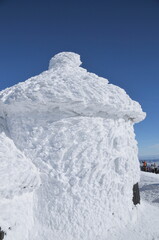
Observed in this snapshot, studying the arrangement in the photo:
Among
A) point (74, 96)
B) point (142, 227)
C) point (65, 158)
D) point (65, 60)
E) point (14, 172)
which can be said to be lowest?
point (142, 227)

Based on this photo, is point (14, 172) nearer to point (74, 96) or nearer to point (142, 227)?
point (74, 96)

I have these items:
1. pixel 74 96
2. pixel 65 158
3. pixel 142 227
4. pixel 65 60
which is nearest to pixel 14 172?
pixel 65 158

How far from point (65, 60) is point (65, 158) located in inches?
108

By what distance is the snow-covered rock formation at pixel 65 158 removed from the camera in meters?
3.53

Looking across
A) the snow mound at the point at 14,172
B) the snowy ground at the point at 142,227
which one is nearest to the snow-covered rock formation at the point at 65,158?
the snow mound at the point at 14,172

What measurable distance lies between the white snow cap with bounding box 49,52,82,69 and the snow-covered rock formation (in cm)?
96

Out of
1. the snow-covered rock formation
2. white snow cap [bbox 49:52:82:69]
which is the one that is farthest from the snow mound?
white snow cap [bbox 49:52:82:69]

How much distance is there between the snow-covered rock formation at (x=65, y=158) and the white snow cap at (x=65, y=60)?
3.14 ft

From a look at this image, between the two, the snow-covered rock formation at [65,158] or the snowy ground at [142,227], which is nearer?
the snow-covered rock formation at [65,158]

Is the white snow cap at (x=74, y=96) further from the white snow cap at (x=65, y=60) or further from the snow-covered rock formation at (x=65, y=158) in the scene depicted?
the white snow cap at (x=65, y=60)

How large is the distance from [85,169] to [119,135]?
1077 mm

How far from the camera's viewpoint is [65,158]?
3887 millimetres

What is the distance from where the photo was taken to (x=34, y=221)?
363cm

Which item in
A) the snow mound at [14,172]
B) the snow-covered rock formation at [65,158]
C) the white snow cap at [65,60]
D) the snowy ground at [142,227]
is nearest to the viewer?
the snow mound at [14,172]
